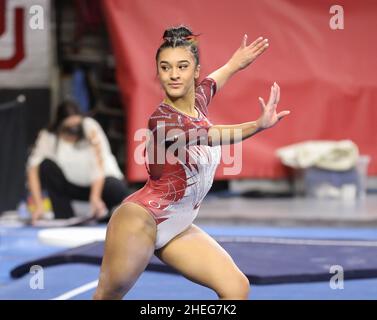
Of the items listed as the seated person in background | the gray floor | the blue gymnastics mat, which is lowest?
the gray floor

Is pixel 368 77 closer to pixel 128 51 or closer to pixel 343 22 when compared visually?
pixel 343 22

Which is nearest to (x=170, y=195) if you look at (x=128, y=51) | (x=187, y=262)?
(x=187, y=262)

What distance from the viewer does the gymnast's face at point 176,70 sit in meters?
3.81

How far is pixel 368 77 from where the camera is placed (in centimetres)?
1048

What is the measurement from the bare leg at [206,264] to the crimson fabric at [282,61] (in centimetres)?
637

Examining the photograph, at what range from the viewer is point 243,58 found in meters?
4.30

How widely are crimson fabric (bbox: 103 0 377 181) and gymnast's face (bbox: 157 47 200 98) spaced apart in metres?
6.39

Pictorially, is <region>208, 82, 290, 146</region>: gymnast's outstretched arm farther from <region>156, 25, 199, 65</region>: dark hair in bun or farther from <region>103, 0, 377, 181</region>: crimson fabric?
<region>103, 0, 377, 181</region>: crimson fabric

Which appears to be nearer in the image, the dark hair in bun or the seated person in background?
the dark hair in bun

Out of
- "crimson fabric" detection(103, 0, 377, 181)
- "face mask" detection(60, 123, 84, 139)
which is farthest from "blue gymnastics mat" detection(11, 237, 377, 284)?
"crimson fabric" detection(103, 0, 377, 181)

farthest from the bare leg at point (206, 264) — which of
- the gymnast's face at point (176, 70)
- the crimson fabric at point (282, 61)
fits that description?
the crimson fabric at point (282, 61)

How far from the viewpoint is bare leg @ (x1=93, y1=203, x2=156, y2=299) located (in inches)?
148

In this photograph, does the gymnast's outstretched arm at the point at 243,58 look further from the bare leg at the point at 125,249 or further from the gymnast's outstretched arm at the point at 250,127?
the bare leg at the point at 125,249
